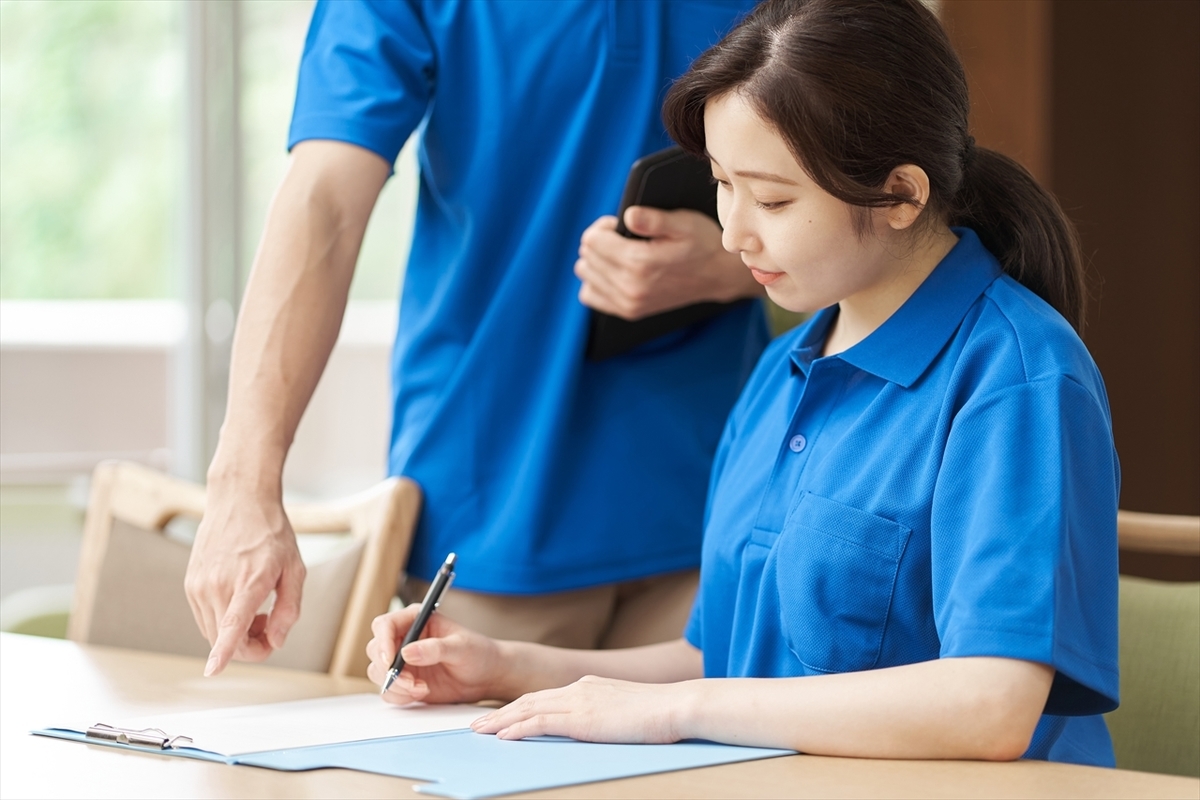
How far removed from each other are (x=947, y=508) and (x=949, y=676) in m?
0.12

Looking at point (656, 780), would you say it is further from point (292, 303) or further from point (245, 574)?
point (292, 303)

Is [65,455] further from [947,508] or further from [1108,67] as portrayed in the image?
[947,508]

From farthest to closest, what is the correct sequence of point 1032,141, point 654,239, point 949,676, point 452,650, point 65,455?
point 65,455 < point 1032,141 < point 654,239 < point 452,650 < point 949,676

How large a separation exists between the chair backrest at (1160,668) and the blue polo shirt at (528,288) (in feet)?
1.45

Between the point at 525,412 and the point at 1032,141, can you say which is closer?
the point at 525,412

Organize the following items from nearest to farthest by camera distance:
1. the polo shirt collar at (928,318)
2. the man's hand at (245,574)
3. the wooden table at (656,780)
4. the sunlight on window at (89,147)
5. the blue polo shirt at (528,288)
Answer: the wooden table at (656,780) → the polo shirt collar at (928,318) → the man's hand at (245,574) → the blue polo shirt at (528,288) → the sunlight on window at (89,147)

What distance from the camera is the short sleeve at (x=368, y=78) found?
1247mm

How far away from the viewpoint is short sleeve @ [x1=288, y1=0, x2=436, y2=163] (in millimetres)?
1247

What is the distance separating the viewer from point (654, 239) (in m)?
1.24

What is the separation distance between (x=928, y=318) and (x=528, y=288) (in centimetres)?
51

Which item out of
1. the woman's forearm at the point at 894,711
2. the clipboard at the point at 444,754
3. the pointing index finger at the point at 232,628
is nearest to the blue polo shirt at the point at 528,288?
the pointing index finger at the point at 232,628

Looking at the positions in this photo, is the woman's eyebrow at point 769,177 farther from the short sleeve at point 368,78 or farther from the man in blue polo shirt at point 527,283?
the short sleeve at point 368,78

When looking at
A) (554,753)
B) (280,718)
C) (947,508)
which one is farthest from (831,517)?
(280,718)

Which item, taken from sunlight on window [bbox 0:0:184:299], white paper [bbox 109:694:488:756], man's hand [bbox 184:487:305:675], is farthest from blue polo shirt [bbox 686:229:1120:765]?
sunlight on window [bbox 0:0:184:299]
